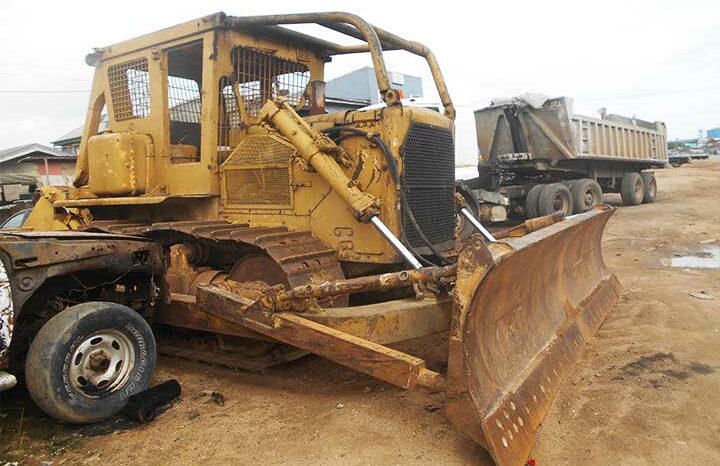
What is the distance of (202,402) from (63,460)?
0.96 meters

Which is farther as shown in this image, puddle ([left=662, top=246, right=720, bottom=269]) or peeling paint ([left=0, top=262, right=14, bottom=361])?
puddle ([left=662, top=246, right=720, bottom=269])

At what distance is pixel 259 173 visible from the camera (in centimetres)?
490

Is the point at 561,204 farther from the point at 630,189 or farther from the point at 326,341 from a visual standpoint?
the point at 326,341

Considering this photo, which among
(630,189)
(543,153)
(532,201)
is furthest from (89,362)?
(630,189)

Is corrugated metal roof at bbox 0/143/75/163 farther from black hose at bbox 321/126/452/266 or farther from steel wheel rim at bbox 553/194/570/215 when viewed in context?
black hose at bbox 321/126/452/266

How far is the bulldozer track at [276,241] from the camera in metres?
4.14

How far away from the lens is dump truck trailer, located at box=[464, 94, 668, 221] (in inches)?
524

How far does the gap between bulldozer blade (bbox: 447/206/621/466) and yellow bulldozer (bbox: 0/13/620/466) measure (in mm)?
15

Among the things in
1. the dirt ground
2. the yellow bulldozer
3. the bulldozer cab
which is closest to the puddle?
the yellow bulldozer

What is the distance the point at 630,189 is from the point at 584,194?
3.58 m

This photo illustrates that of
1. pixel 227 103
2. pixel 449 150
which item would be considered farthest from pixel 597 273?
pixel 227 103

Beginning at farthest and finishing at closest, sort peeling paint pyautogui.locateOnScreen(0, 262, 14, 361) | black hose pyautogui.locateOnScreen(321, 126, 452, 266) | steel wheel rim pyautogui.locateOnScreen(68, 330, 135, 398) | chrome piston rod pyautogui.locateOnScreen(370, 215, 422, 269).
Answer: black hose pyautogui.locateOnScreen(321, 126, 452, 266)
chrome piston rod pyautogui.locateOnScreen(370, 215, 422, 269)
steel wheel rim pyautogui.locateOnScreen(68, 330, 135, 398)
peeling paint pyautogui.locateOnScreen(0, 262, 14, 361)

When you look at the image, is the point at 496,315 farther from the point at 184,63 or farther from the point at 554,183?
the point at 554,183

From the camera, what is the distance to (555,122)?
1338 cm
